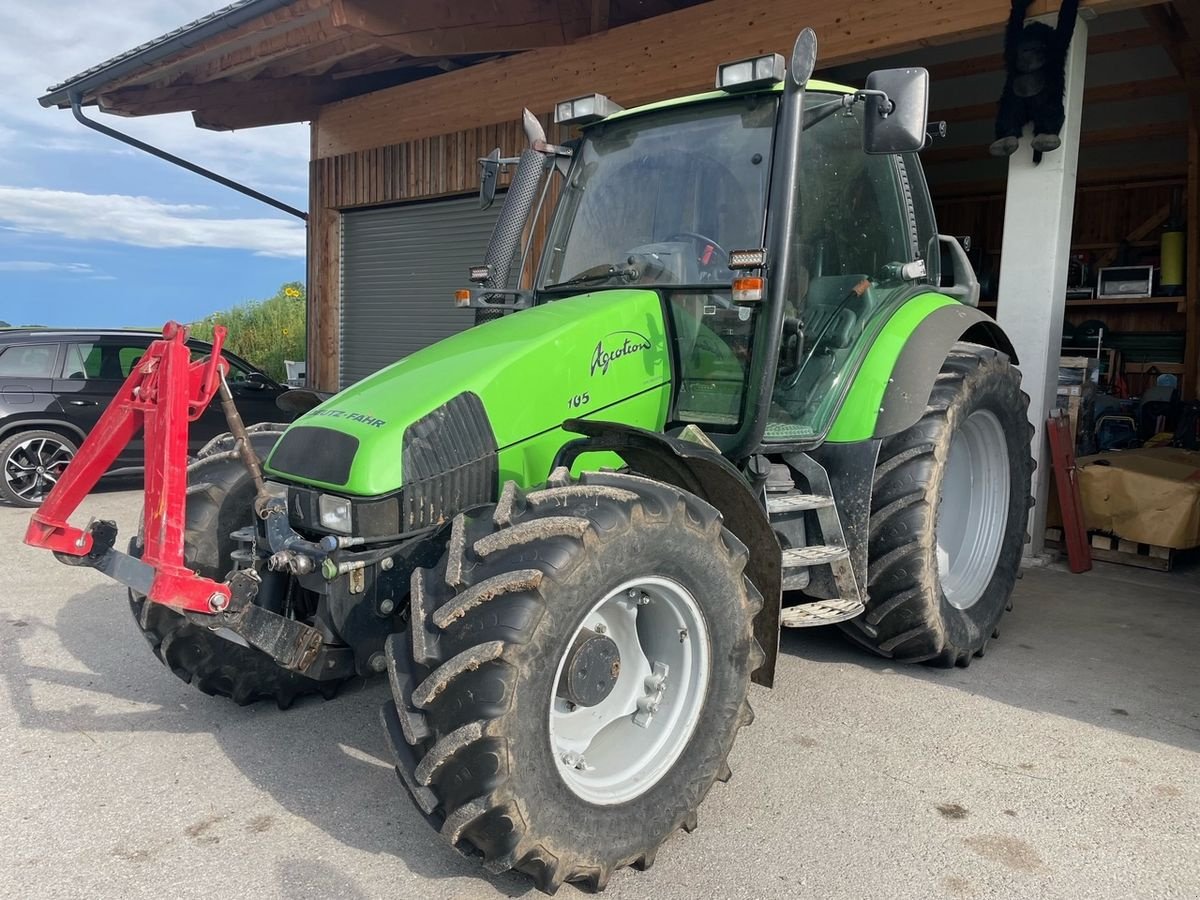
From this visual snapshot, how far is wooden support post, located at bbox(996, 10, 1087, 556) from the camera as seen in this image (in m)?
5.65

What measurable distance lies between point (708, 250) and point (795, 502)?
3.23 ft

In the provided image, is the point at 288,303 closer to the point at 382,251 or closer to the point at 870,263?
the point at 382,251

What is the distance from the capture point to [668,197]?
354 centimetres

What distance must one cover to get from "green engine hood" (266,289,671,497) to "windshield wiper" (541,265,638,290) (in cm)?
14

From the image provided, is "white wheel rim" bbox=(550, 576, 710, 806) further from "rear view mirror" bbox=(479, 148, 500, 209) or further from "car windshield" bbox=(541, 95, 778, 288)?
"rear view mirror" bbox=(479, 148, 500, 209)

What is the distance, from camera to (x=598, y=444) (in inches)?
111

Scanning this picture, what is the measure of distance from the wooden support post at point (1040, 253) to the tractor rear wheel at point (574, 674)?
377 centimetres

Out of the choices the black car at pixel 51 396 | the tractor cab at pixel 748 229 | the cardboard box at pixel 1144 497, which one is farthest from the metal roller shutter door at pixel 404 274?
the cardboard box at pixel 1144 497

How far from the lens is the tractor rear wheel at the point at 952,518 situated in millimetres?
3654

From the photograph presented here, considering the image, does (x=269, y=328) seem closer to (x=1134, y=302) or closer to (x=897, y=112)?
(x=1134, y=302)

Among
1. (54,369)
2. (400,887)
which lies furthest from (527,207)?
(54,369)

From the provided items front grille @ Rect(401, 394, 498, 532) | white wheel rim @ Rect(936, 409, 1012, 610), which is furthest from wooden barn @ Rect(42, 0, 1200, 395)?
front grille @ Rect(401, 394, 498, 532)

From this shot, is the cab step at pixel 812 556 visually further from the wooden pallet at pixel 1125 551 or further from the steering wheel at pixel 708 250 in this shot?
the wooden pallet at pixel 1125 551

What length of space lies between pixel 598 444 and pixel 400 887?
134 cm
